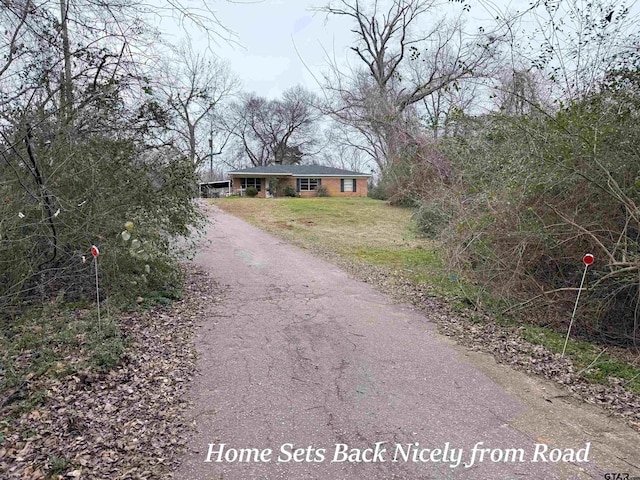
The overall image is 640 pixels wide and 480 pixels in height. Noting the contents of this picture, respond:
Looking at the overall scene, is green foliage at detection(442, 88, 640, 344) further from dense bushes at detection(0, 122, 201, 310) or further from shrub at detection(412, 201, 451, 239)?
dense bushes at detection(0, 122, 201, 310)

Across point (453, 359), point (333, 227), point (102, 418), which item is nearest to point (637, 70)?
point (453, 359)

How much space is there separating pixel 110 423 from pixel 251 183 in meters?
31.9

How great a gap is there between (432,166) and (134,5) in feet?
27.2

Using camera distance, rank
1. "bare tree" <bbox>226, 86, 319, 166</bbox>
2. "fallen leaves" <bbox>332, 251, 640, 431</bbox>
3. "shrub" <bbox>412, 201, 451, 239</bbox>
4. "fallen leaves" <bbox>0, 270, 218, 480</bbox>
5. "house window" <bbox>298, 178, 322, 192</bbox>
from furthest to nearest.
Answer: "bare tree" <bbox>226, 86, 319, 166</bbox>
"house window" <bbox>298, 178, 322, 192</bbox>
"shrub" <bbox>412, 201, 451, 239</bbox>
"fallen leaves" <bbox>332, 251, 640, 431</bbox>
"fallen leaves" <bbox>0, 270, 218, 480</bbox>

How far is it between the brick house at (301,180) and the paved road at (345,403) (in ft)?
92.8

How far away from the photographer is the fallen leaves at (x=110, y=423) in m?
2.49

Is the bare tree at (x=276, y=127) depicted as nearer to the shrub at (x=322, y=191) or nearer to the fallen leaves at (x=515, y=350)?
the shrub at (x=322, y=191)

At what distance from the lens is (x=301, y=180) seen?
3475 centimetres

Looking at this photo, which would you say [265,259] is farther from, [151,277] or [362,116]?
[362,116]

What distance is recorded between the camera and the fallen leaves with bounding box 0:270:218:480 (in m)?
2.49

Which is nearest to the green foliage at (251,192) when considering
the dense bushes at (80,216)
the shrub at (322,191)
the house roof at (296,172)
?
the house roof at (296,172)

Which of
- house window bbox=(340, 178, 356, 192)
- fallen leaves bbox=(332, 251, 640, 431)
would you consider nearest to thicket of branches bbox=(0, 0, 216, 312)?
fallen leaves bbox=(332, 251, 640, 431)

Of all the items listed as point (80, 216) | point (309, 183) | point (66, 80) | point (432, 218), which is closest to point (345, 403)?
point (80, 216)

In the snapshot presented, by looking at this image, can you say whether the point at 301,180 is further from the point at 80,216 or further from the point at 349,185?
the point at 80,216
